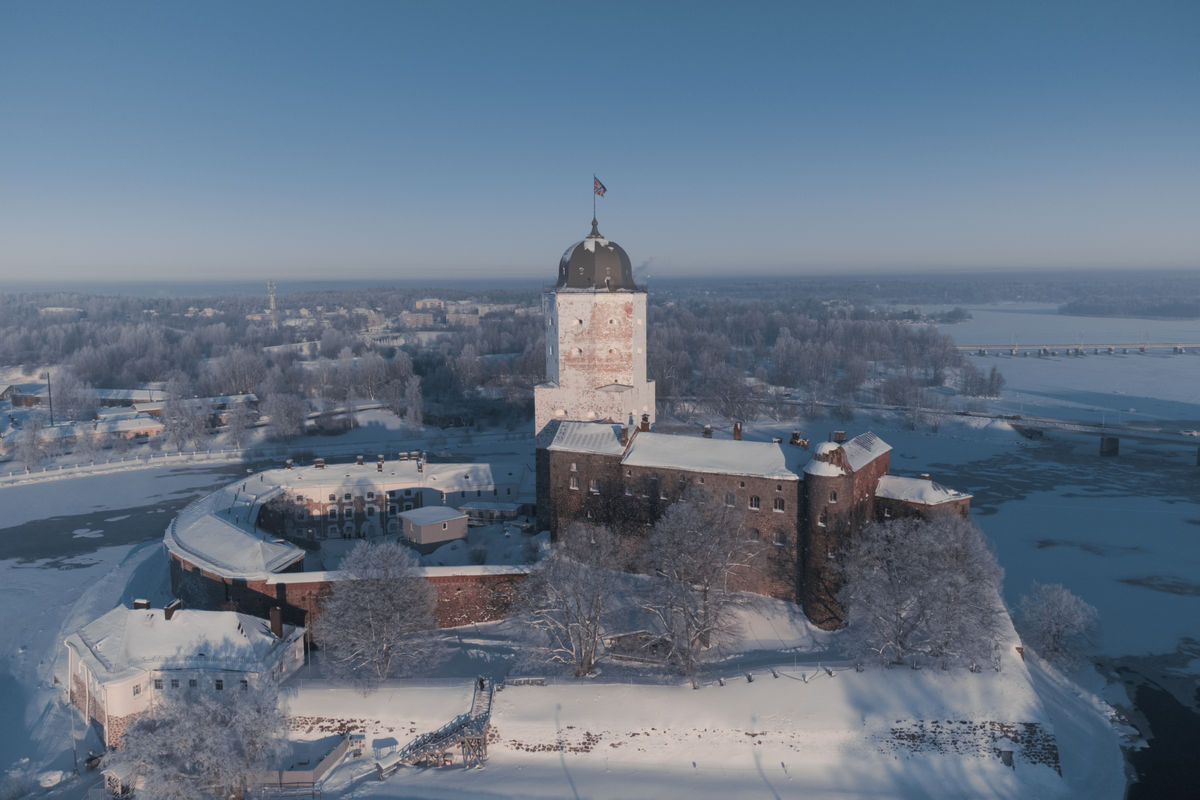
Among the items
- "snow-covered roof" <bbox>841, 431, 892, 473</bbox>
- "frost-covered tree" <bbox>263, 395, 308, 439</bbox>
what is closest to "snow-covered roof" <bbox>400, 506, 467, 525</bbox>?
"snow-covered roof" <bbox>841, 431, 892, 473</bbox>

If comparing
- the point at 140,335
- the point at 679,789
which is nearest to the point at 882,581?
the point at 679,789

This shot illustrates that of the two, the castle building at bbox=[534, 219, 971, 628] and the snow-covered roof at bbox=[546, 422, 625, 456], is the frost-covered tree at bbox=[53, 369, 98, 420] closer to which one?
the castle building at bbox=[534, 219, 971, 628]

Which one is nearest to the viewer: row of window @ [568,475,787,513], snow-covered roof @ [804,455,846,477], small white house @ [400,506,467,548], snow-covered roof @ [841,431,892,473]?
snow-covered roof @ [804,455,846,477]

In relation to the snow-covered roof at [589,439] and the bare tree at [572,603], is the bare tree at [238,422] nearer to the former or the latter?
the snow-covered roof at [589,439]

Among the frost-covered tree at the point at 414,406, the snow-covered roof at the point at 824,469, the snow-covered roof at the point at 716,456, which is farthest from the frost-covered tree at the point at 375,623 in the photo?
→ the frost-covered tree at the point at 414,406

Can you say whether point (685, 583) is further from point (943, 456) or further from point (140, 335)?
point (140, 335)

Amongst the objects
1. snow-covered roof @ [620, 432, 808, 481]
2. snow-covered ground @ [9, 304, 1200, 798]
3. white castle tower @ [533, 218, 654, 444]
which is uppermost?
white castle tower @ [533, 218, 654, 444]

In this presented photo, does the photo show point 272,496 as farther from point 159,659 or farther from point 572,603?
point 572,603
